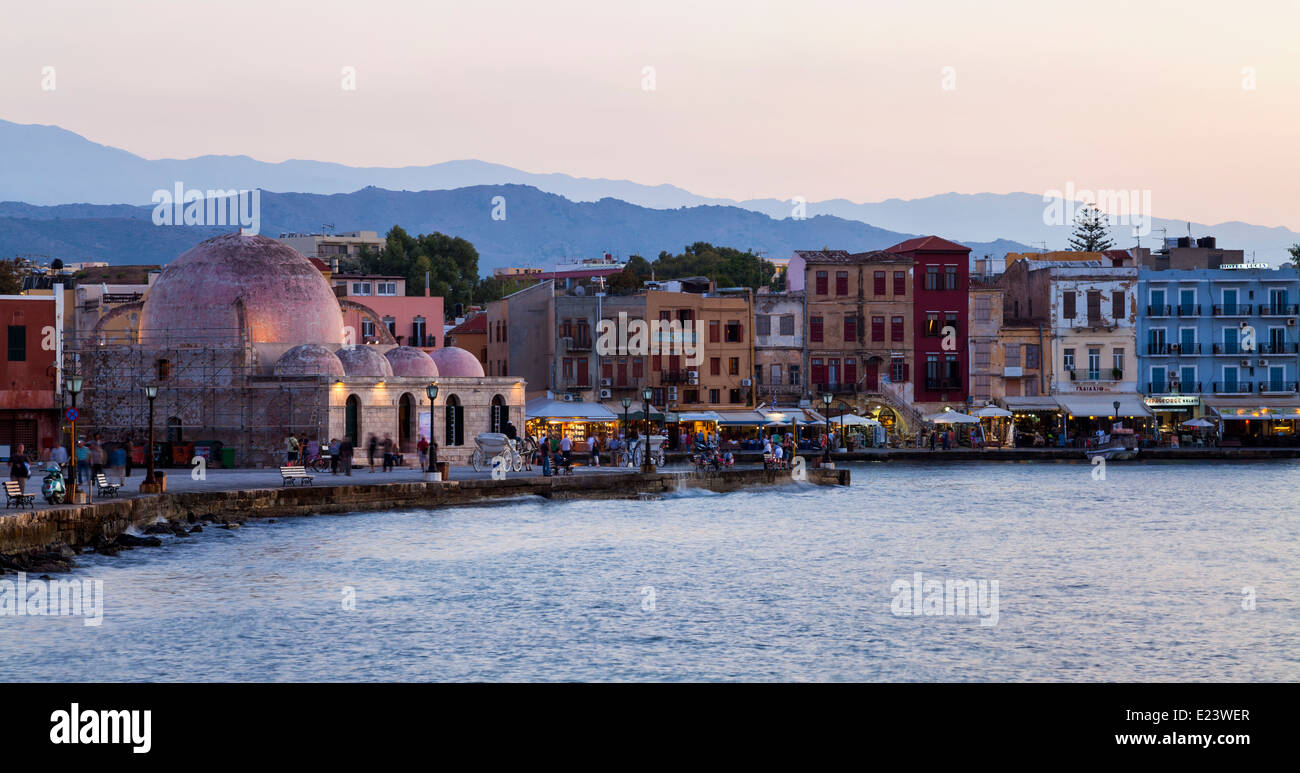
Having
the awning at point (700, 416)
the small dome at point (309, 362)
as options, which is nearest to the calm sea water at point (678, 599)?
the small dome at point (309, 362)

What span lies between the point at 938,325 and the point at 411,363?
100 ft

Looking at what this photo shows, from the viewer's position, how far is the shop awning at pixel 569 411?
6519 cm

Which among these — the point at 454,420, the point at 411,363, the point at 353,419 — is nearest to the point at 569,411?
the point at 411,363

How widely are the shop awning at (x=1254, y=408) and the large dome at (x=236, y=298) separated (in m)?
46.5

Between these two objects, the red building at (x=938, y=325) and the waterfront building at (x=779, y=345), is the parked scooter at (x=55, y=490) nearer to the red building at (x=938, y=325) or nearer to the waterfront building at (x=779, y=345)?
the waterfront building at (x=779, y=345)

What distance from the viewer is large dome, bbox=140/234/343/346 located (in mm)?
54156

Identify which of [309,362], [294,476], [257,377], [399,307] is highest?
[399,307]

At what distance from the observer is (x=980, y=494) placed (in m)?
56.6

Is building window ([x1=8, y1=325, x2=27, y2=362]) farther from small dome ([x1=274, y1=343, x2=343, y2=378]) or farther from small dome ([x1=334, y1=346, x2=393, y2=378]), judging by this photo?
small dome ([x1=334, y1=346, x2=393, y2=378])

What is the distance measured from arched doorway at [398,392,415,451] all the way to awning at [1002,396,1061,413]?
34950 millimetres

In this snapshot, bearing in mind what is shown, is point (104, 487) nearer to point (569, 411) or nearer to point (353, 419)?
point (353, 419)

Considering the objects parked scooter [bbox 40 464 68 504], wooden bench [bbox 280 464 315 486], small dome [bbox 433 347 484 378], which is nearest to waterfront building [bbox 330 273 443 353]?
small dome [bbox 433 347 484 378]

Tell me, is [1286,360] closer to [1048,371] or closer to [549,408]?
[1048,371]

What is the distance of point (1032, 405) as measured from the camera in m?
77.8
